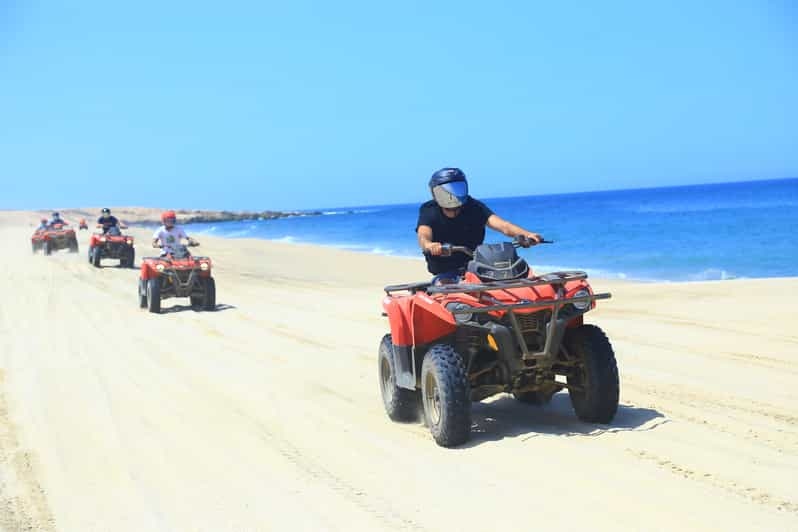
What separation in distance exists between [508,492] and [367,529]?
86 cm

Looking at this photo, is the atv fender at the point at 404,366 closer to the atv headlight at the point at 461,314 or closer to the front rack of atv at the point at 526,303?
the front rack of atv at the point at 526,303

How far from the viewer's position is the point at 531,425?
6.35m

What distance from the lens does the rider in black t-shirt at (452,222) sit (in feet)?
21.4

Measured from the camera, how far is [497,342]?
5656 millimetres

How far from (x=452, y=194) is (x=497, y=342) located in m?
1.36

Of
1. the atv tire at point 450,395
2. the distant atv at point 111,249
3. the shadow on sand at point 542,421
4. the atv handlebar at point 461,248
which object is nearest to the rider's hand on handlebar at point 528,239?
the atv handlebar at point 461,248

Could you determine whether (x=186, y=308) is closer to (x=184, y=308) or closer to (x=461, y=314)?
(x=184, y=308)

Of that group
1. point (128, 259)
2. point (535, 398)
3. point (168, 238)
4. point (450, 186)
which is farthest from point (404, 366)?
point (128, 259)

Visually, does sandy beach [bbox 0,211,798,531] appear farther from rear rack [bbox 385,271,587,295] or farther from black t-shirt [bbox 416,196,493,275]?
black t-shirt [bbox 416,196,493,275]

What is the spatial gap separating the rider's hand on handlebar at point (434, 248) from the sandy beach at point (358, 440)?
1319 millimetres

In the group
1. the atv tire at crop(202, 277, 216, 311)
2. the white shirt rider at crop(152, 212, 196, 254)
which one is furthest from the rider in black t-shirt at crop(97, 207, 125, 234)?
the atv tire at crop(202, 277, 216, 311)

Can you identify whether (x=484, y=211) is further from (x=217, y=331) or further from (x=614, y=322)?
(x=217, y=331)

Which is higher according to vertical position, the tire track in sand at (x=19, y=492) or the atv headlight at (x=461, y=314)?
the atv headlight at (x=461, y=314)

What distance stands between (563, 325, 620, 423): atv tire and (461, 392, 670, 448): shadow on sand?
0.41 feet
